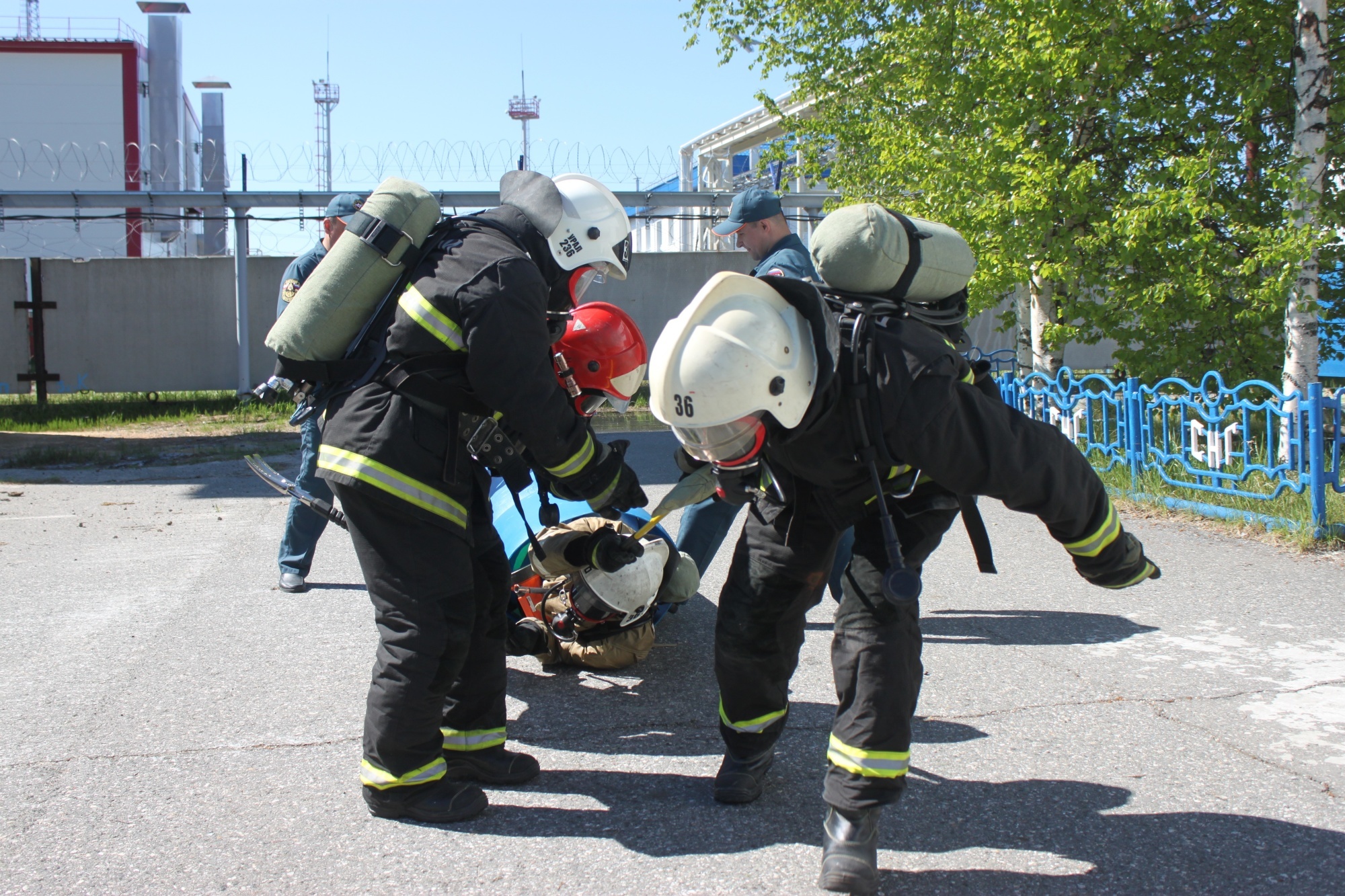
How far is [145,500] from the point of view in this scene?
346 inches

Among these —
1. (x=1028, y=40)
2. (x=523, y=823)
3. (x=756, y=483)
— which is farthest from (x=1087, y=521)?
(x=1028, y=40)

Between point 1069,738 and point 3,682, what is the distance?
397 centimetres

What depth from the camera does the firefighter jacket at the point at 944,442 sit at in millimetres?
2359

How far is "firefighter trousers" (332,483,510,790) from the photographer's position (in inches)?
112

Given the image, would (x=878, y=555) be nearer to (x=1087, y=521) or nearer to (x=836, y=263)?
(x=1087, y=521)

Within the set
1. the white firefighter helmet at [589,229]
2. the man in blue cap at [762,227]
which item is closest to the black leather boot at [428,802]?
the white firefighter helmet at [589,229]

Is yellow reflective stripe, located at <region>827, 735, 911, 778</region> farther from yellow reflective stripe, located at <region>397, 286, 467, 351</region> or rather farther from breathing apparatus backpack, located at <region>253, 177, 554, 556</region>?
yellow reflective stripe, located at <region>397, 286, 467, 351</region>

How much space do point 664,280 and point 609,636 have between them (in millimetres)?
15620

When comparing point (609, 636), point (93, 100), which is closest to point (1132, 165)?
point (609, 636)

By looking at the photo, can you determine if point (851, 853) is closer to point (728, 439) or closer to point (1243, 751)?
point (728, 439)

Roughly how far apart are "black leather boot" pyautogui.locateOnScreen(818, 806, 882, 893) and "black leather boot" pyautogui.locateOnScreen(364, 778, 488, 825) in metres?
1.01

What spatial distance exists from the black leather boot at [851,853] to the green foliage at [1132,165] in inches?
258

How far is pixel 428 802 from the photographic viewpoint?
2.89 meters

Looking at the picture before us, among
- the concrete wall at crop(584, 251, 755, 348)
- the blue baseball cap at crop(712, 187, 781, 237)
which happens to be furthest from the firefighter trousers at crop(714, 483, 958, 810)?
the concrete wall at crop(584, 251, 755, 348)
